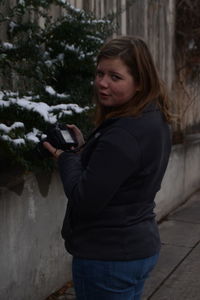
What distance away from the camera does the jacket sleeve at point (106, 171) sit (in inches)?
73.4

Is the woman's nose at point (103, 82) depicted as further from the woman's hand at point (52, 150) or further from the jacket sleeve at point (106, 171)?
the woman's hand at point (52, 150)

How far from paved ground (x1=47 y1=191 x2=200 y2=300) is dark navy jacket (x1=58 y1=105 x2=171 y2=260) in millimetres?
2114

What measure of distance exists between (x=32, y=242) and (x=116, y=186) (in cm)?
194

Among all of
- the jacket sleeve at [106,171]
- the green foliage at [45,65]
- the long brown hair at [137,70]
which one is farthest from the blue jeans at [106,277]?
the green foliage at [45,65]

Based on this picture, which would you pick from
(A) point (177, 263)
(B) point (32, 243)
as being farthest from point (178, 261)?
(B) point (32, 243)

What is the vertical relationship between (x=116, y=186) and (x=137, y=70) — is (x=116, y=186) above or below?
below

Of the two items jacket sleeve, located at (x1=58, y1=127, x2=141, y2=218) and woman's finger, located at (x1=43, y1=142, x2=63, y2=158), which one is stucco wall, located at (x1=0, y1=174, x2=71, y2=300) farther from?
jacket sleeve, located at (x1=58, y1=127, x2=141, y2=218)

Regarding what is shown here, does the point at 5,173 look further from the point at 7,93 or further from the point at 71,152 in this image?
the point at 71,152

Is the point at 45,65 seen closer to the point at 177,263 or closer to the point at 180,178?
the point at 177,263

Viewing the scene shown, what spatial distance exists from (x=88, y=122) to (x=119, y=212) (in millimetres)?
1901

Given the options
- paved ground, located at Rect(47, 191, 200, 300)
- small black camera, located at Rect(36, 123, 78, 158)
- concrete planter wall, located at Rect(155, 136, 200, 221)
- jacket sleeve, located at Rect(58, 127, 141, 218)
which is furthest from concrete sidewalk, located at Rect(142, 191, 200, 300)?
jacket sleeve, located at Rect(58, 127, 141, 218)

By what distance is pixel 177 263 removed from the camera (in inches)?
192

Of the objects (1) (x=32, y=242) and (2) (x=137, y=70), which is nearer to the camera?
(2) (x=137, y=70)

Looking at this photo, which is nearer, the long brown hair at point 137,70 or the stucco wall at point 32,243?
the long brown hair at point 137,70
